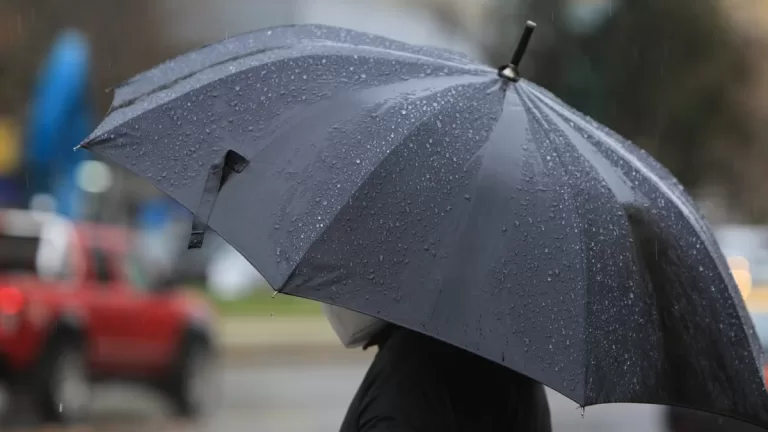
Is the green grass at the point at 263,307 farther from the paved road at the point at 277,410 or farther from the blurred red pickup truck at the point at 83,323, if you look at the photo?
the blurred red pickup truck at the point at 83,323

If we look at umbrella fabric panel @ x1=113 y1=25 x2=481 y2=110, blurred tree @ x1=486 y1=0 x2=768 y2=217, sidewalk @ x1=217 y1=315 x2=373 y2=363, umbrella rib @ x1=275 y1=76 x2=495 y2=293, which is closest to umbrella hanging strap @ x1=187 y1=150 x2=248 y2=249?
umbrella rib @ x1=275 y1=76 x2=495 y2=293

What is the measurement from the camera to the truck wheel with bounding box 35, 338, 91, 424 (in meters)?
10.5

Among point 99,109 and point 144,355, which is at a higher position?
point 99,109

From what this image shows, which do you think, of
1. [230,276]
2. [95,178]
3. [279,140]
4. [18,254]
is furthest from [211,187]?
[230,276]

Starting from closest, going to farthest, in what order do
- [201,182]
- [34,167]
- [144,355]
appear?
[201,182]
[144,355]
[34,167]

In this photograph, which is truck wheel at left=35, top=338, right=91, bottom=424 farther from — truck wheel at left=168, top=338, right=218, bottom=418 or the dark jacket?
the dark jacket

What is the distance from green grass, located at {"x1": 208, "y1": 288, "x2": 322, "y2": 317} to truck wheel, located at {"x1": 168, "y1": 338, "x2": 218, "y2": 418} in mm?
9592

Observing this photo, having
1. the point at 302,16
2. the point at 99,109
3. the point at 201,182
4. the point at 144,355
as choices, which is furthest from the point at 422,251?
the point at 302,16

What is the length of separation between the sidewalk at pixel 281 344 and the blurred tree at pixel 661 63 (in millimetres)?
11402

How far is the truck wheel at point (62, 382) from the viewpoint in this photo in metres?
10.5

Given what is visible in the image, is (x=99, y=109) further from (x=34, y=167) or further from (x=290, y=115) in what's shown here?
(x=290, y=115)

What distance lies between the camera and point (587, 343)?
2.20 meters

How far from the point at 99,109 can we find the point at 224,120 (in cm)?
3117

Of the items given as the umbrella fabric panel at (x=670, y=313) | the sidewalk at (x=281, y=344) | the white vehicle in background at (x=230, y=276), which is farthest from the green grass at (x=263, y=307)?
the umbrella fabric panel at (x=670, y=313)
